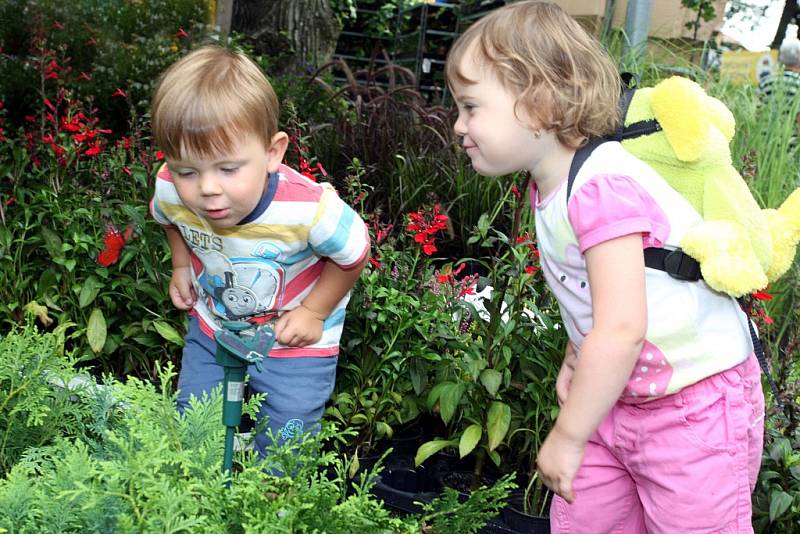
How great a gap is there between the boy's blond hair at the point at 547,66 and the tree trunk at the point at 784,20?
35.9ft

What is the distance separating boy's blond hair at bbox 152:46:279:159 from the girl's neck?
0.72m

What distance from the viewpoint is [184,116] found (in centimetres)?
205

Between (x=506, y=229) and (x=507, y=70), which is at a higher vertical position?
(x=507, y=70)

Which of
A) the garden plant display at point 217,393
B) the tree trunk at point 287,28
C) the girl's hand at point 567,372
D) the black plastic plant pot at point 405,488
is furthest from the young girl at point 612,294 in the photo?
the tree trunk at point 287,28

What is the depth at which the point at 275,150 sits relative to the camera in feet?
7.41

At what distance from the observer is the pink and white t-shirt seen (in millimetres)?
1761

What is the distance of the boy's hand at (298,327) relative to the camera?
2342 millimetres

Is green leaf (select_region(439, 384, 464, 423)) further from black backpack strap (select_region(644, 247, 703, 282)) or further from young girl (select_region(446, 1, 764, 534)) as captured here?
black backpack strap (select_region(644, 247, 703, 282))

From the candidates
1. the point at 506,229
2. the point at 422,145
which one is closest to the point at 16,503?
the point at 506,229

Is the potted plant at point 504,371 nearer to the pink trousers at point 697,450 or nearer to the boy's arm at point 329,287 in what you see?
the boy's arm at point 329,287

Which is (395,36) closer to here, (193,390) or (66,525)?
(193,390)

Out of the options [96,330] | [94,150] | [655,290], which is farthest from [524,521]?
[94,150]

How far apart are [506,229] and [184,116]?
2.86m

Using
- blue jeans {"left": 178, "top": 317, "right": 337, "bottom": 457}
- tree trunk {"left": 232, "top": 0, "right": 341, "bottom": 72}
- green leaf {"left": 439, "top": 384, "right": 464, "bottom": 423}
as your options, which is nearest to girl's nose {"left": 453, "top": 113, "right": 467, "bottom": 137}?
blue jeans {"left": 178, "top": 317, "right": 337, "bottom": 457}
